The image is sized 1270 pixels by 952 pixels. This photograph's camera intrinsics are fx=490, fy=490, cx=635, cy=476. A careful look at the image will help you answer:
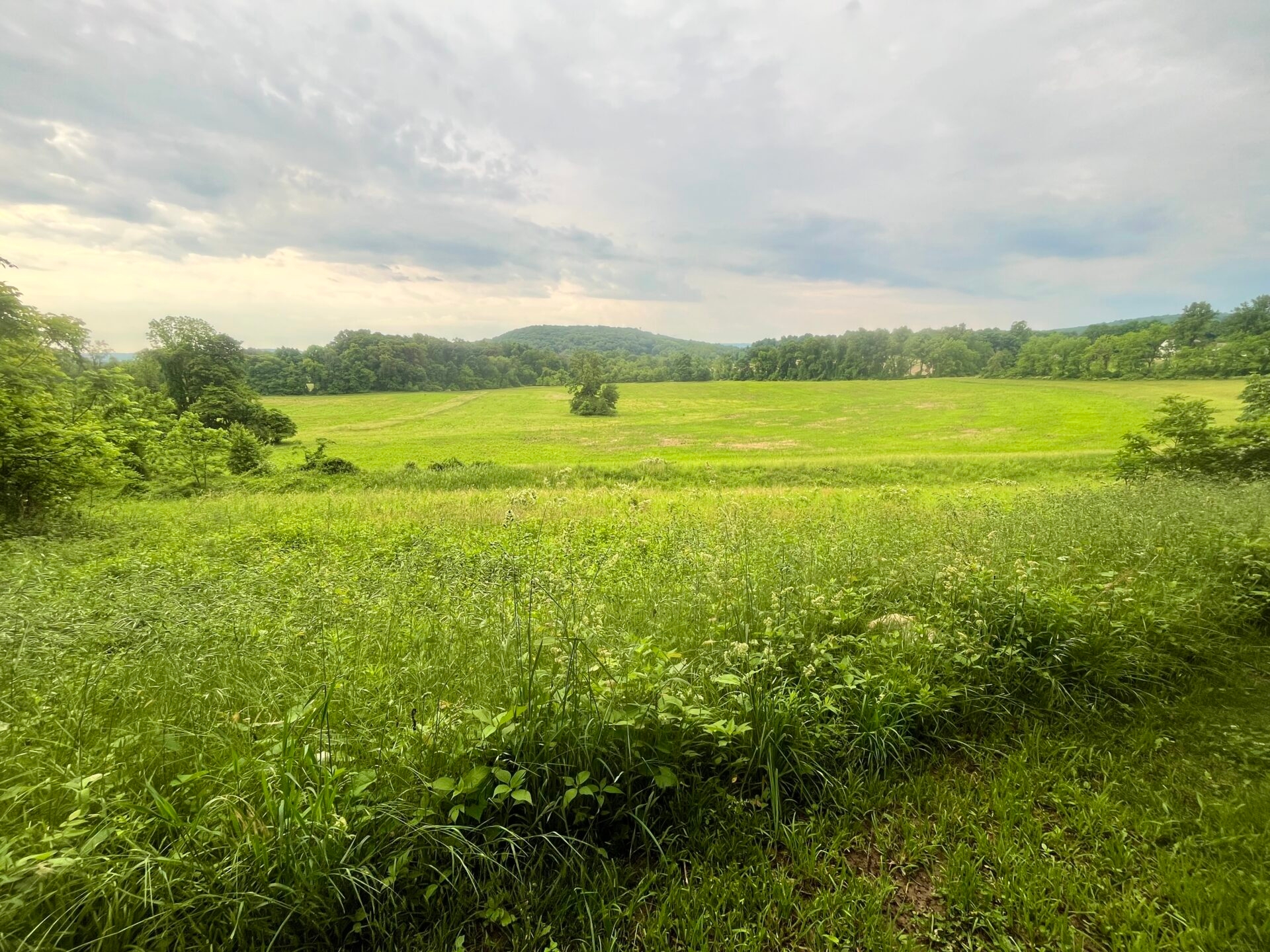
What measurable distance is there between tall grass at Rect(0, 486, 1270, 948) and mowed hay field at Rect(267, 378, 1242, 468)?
25.9 metres

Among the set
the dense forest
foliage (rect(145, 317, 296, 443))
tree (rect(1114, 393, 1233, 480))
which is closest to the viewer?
tree (rect(1114, 393, 1233, 480))

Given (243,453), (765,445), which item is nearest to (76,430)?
(243,453)

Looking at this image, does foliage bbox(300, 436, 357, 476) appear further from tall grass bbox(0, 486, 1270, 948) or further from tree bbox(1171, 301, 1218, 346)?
tree bbox(1171, 301, 1218, 346)

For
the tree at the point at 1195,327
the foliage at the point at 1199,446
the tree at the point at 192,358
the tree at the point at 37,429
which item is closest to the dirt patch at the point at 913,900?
the tree at the point at 37,429

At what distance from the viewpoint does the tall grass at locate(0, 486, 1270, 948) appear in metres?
2.08

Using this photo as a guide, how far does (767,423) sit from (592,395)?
25855 millimetres

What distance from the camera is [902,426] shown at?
4950 cm

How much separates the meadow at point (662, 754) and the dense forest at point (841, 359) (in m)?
67.5

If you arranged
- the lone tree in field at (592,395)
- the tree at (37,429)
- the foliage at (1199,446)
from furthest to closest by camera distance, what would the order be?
the lone tree in field at (592,395) < the foliage at (1199,446) < the tree at (37,429)

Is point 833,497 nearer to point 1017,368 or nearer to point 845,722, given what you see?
point 845,722

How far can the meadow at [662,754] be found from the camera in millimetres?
2117

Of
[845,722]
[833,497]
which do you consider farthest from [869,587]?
[833,497]

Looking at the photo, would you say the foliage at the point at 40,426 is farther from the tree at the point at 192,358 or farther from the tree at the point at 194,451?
the tree at the point at 192,358

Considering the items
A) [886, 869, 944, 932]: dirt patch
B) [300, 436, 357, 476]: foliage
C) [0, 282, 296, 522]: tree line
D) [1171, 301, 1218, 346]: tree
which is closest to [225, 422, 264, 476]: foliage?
[0, 282, 296, 522]: tree line
